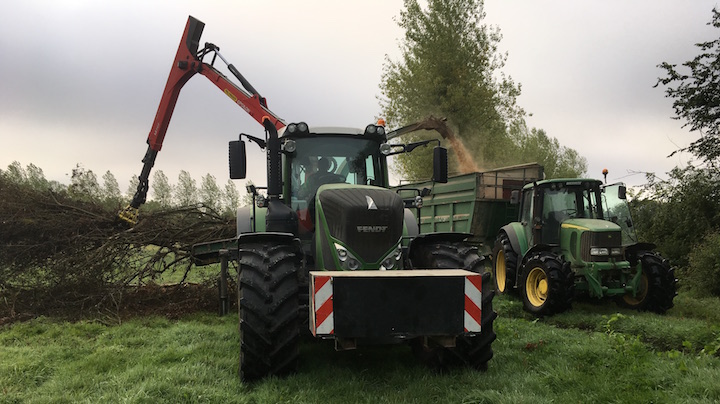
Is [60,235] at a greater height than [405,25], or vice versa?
[405,25]

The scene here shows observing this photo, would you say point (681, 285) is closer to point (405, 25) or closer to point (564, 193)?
point (564, 193)

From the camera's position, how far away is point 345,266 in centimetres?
473

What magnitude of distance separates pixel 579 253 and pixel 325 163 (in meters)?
4.83

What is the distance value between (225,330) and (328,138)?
111 inches

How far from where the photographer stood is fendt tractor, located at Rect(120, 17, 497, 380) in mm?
4055

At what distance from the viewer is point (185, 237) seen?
8.74 m

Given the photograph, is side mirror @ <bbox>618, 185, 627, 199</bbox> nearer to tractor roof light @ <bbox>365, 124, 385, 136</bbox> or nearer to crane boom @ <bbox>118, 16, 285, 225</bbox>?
tractor roof light @ <bbox>365, 124, 385, 136</bbox>

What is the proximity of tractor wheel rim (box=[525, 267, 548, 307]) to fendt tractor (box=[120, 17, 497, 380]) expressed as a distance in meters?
3.13

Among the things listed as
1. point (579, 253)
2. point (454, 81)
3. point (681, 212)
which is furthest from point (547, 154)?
point (579, 253)

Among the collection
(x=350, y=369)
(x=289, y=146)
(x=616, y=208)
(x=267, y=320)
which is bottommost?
(x=350, y=369)

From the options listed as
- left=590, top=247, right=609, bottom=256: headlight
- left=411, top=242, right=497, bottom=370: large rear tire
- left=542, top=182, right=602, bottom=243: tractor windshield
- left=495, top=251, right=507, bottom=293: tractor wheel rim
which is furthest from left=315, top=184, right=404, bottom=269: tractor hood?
left=495, top=251, right=507, bottom=293: tractor wheel rim

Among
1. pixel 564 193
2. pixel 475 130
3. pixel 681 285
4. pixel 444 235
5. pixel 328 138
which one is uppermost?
pixel 475 130

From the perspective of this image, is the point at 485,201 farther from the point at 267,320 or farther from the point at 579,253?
the point at 267,320

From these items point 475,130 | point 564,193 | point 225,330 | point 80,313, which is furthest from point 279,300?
point 475,130
